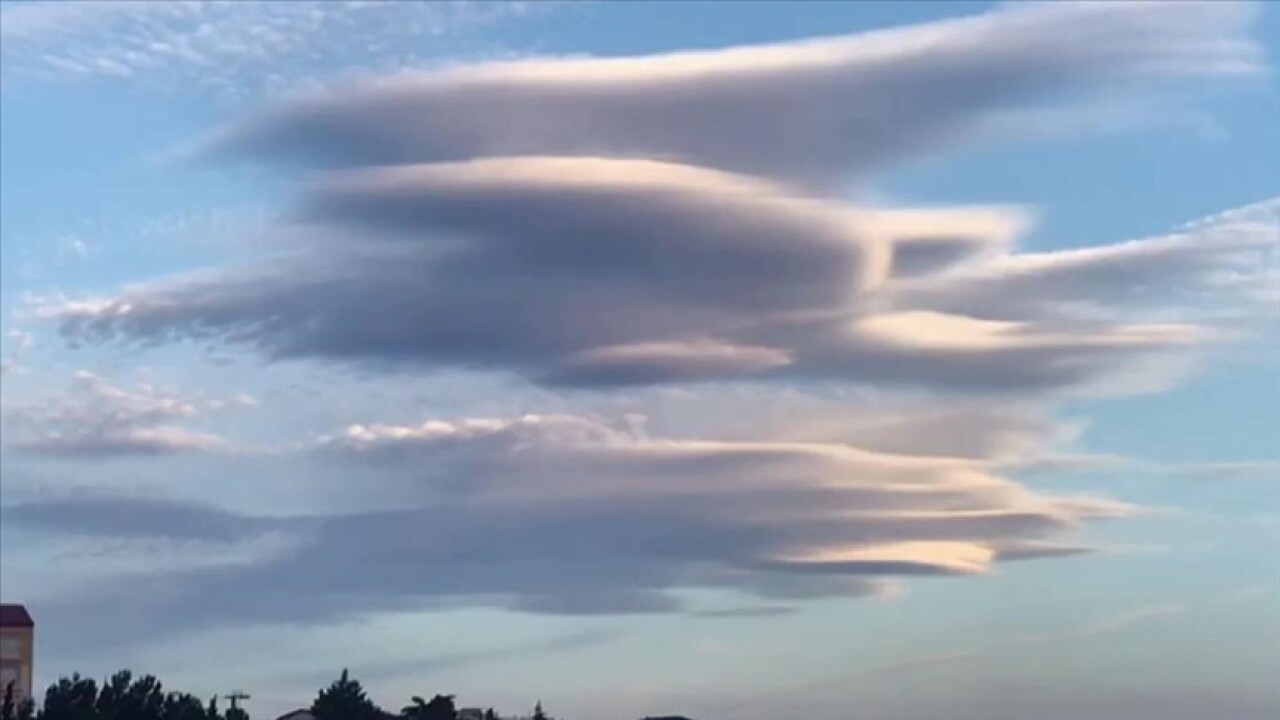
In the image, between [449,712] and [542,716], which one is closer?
[449,712]

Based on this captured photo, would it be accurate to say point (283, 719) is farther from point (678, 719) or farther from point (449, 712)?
point (678, 719)

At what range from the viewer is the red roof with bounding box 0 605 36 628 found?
5935 inches

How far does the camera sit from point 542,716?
153 m

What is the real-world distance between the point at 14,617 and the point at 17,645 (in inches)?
59.2

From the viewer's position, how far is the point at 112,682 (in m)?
145

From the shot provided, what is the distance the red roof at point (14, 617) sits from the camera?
151m

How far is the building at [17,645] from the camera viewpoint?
15050 cm

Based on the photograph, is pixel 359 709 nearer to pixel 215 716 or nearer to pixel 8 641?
pixel 215 716

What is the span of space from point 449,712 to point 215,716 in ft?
39.1

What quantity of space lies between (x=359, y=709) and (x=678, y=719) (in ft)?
55.4

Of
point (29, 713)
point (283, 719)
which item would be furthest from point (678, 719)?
point (29, 713)

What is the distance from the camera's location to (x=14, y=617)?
496 feet

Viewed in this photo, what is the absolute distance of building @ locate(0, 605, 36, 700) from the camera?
494 feet

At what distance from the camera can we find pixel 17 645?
151 meters
